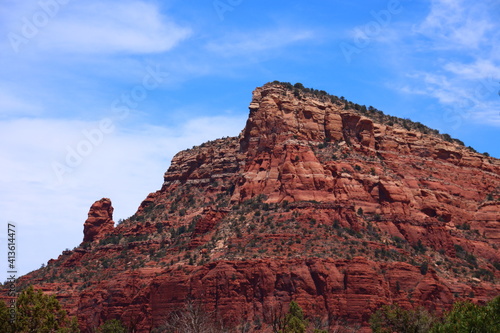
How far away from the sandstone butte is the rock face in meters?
0.23

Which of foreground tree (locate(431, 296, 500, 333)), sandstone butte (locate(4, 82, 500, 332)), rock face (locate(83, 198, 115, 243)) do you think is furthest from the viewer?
rock face (locate(83, 198, 115, 243))

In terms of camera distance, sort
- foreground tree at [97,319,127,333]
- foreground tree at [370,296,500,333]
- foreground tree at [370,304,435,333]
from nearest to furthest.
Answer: foreground tree at [370,296,500,333] → foreground tree at [370,304,435,333] → foreground tree at [97,319,127,333]

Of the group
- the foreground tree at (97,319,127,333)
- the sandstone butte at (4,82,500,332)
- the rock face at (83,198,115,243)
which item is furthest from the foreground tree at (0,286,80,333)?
the rock face at (83,198,115,243)

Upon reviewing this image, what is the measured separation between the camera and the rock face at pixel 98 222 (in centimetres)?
15050

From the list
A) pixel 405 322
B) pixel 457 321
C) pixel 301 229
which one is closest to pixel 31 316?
pixel 457 321

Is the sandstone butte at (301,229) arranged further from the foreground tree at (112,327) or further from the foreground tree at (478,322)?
the foreground tree at (478,322)

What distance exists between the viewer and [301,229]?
11144 cm

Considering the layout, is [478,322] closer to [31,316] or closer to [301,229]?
[31,316]

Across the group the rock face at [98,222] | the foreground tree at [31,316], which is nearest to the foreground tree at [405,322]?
the foreground tree at [31,316]

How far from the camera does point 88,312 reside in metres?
118

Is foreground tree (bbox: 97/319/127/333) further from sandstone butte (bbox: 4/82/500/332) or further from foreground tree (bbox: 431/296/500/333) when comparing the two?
foreground tree (bbox: 431/296/500/333)

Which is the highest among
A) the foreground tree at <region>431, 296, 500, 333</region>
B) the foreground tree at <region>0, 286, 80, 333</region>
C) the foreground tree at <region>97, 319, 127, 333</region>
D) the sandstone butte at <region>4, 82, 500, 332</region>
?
the sandstone butte at <region>4, 82, 500, 332</region>

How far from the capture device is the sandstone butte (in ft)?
338

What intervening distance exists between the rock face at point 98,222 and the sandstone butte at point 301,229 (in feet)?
0.77
